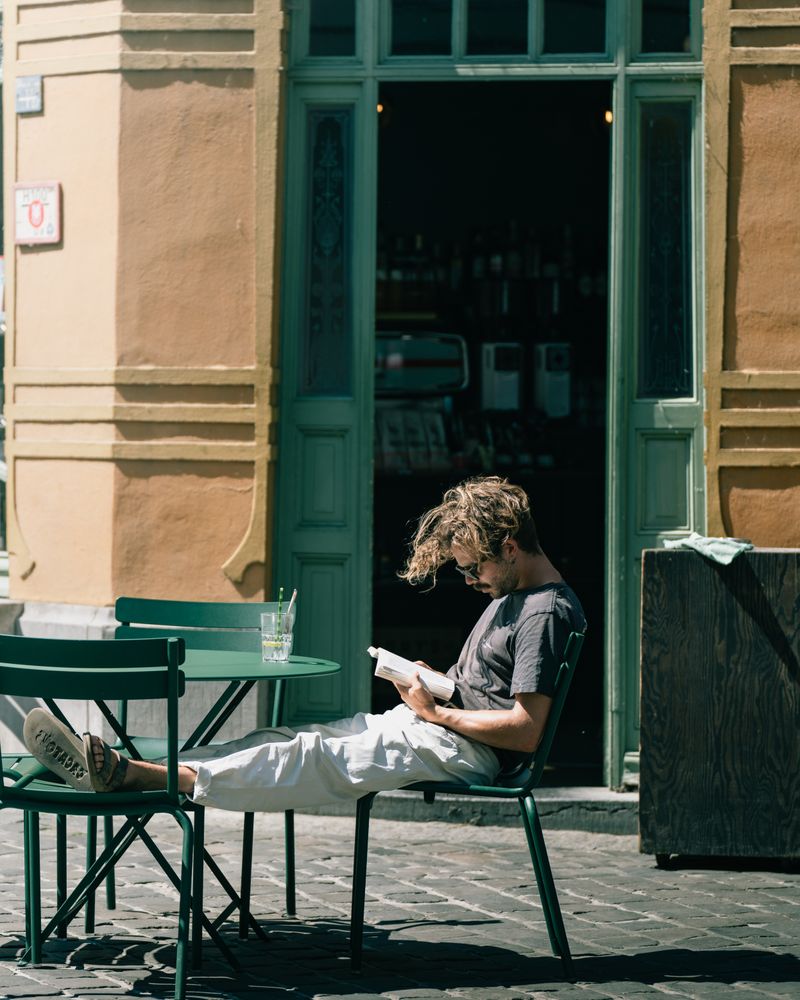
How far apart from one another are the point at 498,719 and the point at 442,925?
41.2 inches

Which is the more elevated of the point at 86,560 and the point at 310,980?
the point at 86,560

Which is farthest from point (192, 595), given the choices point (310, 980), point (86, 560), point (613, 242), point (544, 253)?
point (544, 253)

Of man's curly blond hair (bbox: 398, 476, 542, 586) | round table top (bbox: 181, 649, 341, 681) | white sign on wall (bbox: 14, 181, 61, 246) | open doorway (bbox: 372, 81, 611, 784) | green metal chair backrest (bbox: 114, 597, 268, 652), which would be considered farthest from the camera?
open doorway (bbox: 372, 81, 611, 784)

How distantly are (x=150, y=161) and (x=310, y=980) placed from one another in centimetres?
419

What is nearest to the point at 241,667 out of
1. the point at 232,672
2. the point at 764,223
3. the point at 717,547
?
the point at 232,672

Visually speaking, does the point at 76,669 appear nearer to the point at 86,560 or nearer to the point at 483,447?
the point at 86,560

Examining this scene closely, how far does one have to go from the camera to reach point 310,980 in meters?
5.25

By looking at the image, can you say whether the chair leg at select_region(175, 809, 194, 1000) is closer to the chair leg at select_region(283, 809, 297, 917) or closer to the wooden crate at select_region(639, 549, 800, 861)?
the chair leg at select_region(283, 809, 297, 917)

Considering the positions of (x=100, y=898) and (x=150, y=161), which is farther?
(x=150, y=161)

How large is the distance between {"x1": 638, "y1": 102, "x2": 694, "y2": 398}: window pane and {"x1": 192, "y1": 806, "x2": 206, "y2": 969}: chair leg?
3529 millimetres

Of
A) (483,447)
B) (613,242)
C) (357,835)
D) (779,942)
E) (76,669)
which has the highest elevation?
(613,242)

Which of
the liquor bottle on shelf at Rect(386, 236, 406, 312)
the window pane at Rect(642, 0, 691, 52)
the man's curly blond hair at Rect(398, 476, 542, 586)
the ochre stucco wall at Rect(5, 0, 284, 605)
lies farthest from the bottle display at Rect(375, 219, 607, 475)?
the man's curly blond hair at Rect(398, 476, 542, 586)

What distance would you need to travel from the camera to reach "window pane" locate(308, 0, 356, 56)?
8039 millimetres

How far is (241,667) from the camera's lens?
5.52 meters
